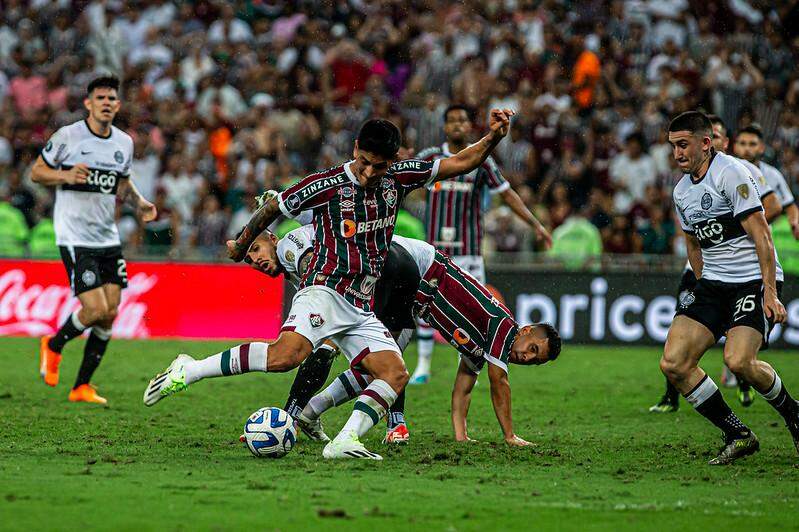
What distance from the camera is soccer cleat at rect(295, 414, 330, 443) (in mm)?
8867

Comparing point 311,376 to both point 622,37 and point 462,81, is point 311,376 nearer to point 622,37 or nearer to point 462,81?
point 462,81

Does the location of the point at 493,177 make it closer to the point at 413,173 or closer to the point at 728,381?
the point at 728,381

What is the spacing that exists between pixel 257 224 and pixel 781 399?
3.79 metres

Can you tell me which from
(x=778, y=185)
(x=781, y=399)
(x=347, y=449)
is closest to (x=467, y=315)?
(x=347, y=449)

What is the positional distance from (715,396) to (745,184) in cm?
147

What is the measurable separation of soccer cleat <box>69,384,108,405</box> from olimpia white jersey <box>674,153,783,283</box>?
5767 mm

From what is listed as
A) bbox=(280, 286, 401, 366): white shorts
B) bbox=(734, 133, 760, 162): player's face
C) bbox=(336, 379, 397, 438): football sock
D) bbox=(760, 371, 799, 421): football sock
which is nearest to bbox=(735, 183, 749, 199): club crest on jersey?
bbox=(760, 371, 799, 421): football sock

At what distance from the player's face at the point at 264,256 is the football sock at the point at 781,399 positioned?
357cm

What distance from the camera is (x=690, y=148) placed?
27.4ft

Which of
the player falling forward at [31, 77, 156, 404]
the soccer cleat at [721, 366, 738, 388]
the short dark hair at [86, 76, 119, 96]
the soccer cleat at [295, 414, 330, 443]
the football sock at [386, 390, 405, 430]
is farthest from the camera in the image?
the soccer cleat at [721, 366, 738, 388]

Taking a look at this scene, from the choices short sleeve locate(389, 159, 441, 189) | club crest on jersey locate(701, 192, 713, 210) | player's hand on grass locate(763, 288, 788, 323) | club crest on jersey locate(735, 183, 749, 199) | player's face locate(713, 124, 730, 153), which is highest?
player's face locate(713, 124, 730, 153)

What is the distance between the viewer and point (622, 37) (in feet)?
70.7

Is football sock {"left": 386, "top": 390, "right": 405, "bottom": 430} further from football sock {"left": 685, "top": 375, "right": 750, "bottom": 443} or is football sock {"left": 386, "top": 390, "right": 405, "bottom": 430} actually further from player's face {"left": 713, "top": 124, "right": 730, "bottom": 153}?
player's face {"left": 713, "top": 124, "right": 730, "bottom": 153}

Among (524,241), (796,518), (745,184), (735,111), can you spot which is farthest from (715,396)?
(735,111)
